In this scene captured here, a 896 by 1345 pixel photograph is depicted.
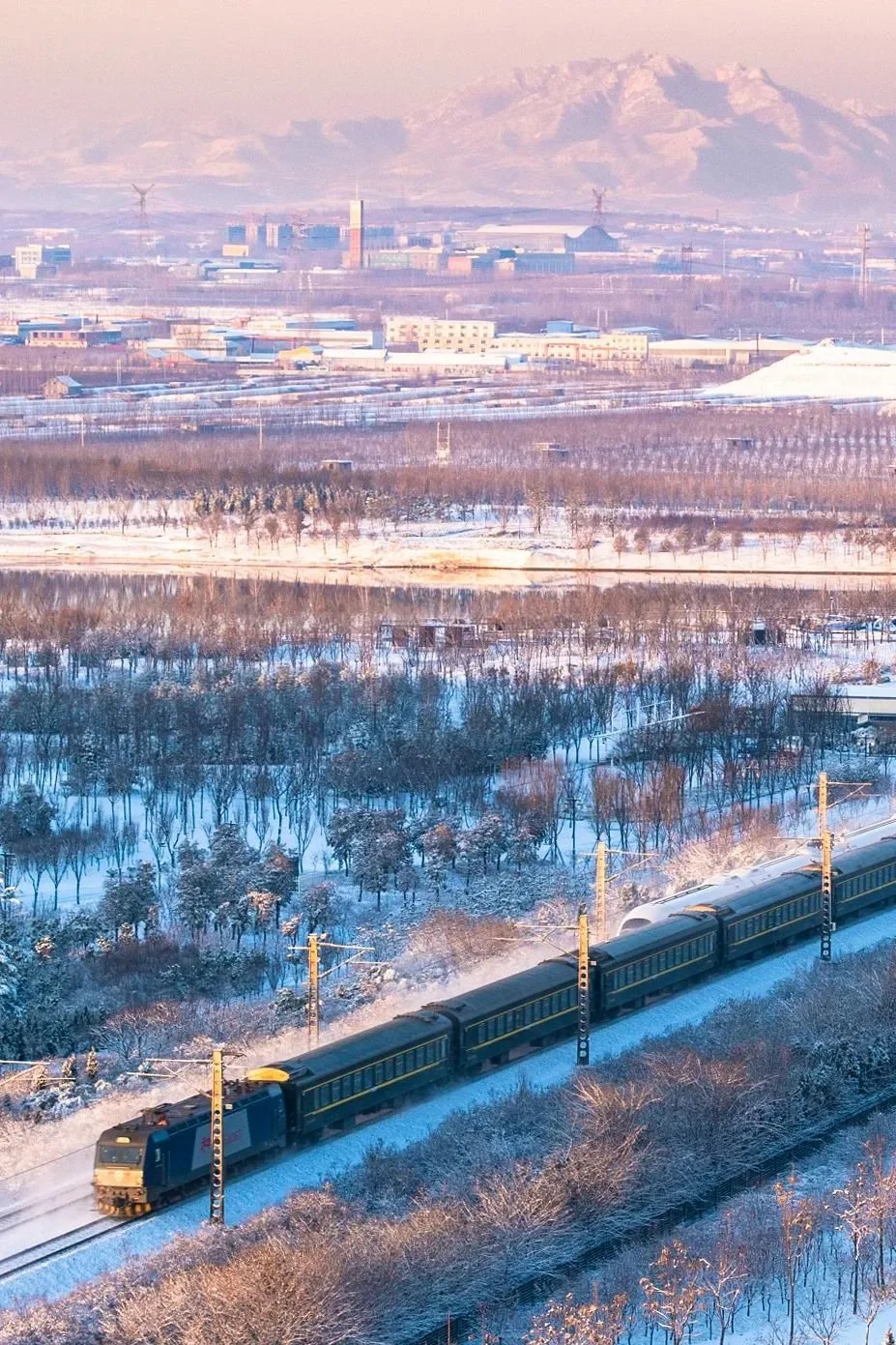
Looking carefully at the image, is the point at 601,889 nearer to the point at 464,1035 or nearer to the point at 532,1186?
the point at 464,1035

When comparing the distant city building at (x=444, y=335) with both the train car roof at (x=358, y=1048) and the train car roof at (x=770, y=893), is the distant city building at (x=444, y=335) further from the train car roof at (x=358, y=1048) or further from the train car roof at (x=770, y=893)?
the train car roof at (x=358, y=1048)

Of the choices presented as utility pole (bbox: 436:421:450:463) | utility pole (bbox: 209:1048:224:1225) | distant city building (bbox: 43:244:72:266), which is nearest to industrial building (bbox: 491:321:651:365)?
utility pole (bbox: 436:421:450:463)

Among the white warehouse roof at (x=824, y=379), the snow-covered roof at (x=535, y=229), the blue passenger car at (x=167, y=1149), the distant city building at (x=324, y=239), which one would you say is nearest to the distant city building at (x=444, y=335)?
the white warehouse roof at (x=824, y=379)

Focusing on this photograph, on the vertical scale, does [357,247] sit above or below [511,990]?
above

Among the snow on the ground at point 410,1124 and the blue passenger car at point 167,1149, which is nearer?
the snow on the ground at point 410,1124

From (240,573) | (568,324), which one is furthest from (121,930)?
(568,324)

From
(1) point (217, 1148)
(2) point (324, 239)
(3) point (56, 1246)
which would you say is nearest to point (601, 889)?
(1) point (217, 1148)

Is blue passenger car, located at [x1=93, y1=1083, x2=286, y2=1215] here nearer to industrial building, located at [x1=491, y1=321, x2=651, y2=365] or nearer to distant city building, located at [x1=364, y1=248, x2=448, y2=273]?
industrial building, located at [x1=491, y1=321, x2=651, y2=365]
